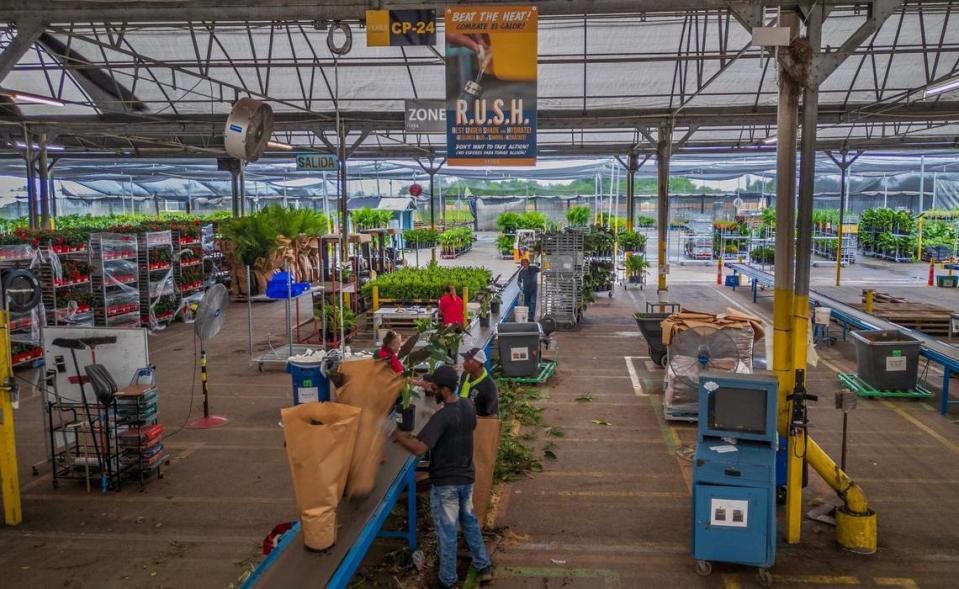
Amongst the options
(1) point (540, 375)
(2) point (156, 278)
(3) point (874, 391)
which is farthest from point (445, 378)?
(2) point (156, 278)

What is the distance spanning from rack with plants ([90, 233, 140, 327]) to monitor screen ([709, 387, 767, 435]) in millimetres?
13463

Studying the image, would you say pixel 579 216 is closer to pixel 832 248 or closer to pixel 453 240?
pixel 453 240

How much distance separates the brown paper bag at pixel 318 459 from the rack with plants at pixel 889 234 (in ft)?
116

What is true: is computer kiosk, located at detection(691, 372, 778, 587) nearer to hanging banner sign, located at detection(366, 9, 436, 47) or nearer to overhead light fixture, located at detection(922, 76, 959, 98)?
hanging banner sign, located at detection(366, 9, 436, 47)

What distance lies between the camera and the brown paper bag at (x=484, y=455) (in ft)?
21.2

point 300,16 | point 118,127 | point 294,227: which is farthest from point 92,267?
point 300,16

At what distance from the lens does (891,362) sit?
37.0 feet

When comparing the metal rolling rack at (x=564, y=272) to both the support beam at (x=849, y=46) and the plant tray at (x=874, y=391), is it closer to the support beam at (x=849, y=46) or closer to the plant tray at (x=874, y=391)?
the plant tray at (x=874, y=391)

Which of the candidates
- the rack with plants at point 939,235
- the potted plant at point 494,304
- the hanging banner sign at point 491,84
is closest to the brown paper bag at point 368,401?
the hanging banner sign at point 491,84

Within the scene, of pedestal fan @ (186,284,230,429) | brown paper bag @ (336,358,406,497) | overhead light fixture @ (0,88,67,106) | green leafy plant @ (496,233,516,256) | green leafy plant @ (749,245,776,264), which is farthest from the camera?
green leafy plant @ (496,233,516,256)

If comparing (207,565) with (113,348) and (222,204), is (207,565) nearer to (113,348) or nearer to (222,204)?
(113,348)

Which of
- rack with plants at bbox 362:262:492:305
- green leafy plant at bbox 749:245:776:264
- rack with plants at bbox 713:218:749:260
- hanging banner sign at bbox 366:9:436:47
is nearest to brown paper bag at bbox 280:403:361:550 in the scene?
hanging banner sign at bbox 366:9:436:47

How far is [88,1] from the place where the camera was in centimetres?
754

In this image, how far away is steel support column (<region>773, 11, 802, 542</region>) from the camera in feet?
22.6
